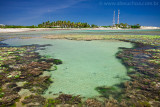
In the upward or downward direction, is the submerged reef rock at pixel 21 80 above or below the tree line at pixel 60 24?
below

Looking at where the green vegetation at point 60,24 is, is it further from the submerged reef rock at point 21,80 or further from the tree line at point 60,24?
the submerged reef rock at point 21,80

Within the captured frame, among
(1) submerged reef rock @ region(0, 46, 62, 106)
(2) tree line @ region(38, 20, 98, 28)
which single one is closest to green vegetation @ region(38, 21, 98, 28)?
(2) tree line @ region(38, 20, 98, 28)

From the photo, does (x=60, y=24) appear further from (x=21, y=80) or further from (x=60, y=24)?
(x=21, y=80)

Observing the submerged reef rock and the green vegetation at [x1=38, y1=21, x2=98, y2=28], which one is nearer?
the submerged reef rock

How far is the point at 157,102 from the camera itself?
11.1ft

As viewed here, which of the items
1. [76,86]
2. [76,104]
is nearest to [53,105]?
[76,104]

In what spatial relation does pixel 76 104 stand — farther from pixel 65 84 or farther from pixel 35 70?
pixel 35 70

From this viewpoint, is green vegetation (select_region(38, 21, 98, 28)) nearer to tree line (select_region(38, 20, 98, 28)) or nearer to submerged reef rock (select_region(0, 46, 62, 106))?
tree line (select_region(38, 20, 98, 28))

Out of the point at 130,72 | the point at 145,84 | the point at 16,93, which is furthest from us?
the point at 130,72

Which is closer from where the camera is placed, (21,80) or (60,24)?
(21,80)

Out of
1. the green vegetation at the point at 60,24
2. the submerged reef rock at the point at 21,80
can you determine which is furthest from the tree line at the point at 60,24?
the submerged reef rock at the point at 21,80

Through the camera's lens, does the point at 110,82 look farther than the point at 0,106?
Yes

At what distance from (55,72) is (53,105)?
8.66ft

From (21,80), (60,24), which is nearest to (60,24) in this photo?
(60,24)
